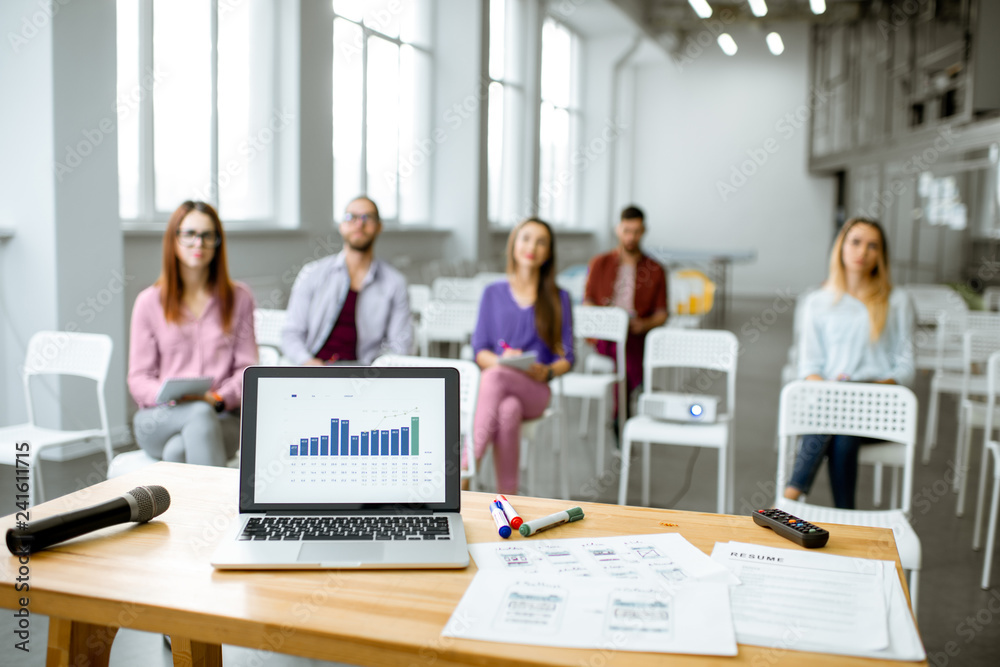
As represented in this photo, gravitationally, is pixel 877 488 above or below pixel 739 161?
below

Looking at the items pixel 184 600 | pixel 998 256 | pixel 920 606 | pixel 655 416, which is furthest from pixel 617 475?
pixel 998 256

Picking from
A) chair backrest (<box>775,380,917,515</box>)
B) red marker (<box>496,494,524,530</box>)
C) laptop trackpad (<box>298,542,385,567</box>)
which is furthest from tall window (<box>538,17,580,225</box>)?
laptop trackpad (<box>298,542,385,567</box>)

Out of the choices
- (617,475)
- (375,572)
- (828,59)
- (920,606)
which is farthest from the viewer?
(828,59)

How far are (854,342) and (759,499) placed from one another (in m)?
1.03

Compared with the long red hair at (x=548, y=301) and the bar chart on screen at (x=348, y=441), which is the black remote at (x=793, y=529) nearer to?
the bar chart on screen at (x=348, y=441)

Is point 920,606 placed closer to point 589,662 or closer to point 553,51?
point 589,662

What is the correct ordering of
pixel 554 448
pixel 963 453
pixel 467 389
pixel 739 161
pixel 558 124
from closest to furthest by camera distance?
pixel 467 389 → pixel 963 453 → pixel 554 448 → pixel 558 124 → pixel 739 161

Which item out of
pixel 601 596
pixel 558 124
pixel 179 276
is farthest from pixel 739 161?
pixel 601 596

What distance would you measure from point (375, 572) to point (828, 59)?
1573 centimetres

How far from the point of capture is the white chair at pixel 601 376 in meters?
4.42

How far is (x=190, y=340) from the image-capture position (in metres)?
3.05

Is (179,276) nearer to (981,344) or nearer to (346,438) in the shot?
(346,438)

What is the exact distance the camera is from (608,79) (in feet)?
49.8

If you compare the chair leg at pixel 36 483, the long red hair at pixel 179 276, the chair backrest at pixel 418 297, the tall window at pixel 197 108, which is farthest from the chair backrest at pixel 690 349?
the tall window at pixel 197 108
